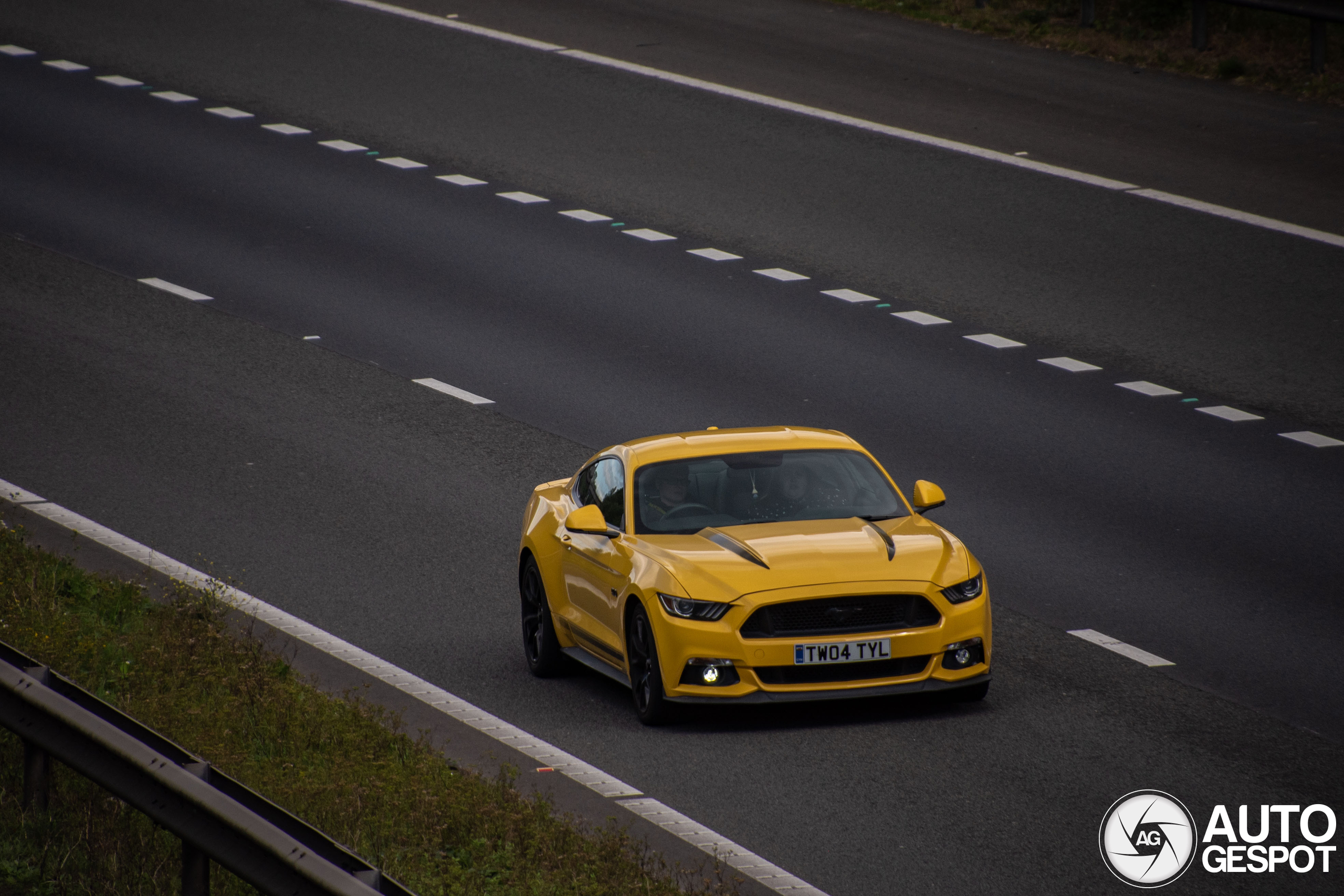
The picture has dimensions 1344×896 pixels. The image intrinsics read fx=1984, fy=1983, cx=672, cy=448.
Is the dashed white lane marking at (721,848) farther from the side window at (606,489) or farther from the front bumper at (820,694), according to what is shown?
the side window at (606,489)

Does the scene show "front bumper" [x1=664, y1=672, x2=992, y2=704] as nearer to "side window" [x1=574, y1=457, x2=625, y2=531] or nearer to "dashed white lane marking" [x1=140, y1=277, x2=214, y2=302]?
"side window" [x1=574, y1=457, x2=625, y2=531]

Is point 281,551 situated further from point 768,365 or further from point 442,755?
point 768,365

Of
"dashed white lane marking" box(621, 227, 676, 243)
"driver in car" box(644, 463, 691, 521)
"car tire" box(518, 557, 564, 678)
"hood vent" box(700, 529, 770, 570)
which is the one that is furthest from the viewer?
"dashed white lane marking" box(621, 227, 676, 243)

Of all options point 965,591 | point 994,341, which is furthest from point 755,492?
point 994,341

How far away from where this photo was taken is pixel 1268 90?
2630 cm

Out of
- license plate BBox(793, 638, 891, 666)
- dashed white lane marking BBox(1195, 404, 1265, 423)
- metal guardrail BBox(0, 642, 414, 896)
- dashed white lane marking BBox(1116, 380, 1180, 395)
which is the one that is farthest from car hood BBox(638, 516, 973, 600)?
dashed white lane marking BBox(1116, 380, 1180, 395)

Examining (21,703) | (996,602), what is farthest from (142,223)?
(21,703)

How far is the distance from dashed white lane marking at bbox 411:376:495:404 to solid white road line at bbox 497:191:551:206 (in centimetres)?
574

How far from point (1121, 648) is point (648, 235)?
1150cm

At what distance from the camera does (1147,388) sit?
17672mm

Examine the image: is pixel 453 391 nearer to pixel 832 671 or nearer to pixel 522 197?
pixel 522 197

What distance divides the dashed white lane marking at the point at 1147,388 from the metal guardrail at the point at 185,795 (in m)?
12.2

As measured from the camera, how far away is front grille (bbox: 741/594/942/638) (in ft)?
34.2

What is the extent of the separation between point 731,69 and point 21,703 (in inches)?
889
